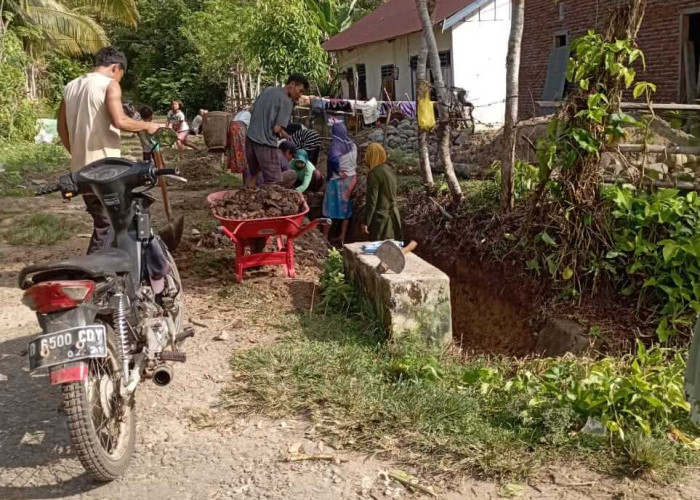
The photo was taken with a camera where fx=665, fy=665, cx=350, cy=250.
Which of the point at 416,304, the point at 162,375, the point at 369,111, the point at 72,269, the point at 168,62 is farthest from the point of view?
the point at 168,62

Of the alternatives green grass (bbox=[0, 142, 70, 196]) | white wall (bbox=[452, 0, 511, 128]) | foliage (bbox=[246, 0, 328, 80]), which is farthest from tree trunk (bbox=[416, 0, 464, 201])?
foliage (bbox=[246, 0, 328, 80])

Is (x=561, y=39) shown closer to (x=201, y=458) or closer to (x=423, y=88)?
(x=423, y=88)

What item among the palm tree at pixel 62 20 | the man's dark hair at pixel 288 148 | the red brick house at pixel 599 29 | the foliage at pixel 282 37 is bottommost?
the man's dark hair at pixel 288 148

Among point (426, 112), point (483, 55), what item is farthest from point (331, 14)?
point (426, 112)

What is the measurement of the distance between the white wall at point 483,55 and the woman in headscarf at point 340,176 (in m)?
10.3

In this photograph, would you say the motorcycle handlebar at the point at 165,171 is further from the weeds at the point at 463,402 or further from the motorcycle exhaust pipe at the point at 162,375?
the weeds at the point at 463,402

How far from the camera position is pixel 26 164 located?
14.7m

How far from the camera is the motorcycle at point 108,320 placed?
9.99 feet

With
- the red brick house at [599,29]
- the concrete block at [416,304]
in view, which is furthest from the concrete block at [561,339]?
the red brick house at [599,29]

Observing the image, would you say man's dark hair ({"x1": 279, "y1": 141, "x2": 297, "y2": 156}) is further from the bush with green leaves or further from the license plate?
the license plate

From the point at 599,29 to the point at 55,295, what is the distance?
44.4ft

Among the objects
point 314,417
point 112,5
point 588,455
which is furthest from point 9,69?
point 588,455

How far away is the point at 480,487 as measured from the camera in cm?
321

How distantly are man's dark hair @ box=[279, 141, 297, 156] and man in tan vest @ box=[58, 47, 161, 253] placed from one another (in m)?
4.97
